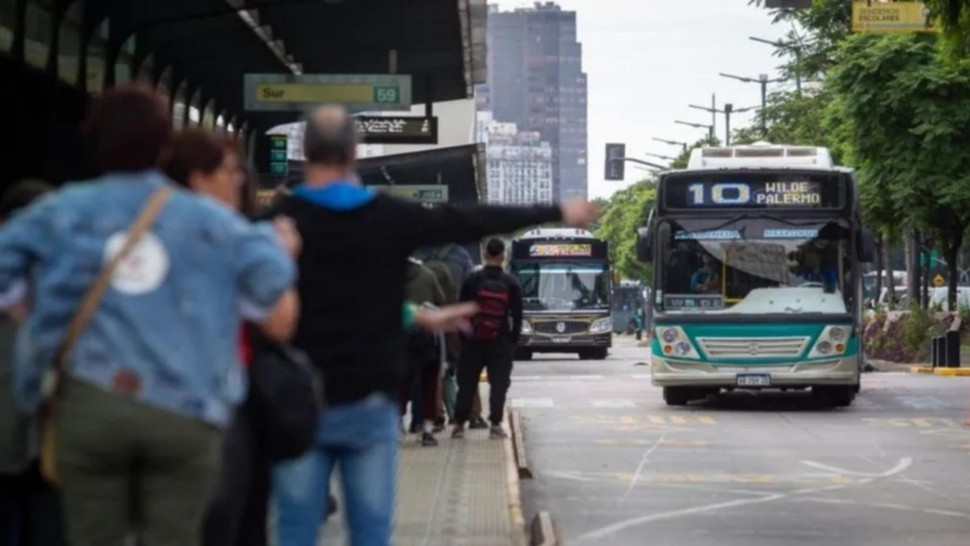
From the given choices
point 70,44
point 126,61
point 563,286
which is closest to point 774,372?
point 126,61

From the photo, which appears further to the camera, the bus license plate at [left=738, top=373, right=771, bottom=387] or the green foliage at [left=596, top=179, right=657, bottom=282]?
the green foliage at [left=596, top=179, right=657, bottom=282]

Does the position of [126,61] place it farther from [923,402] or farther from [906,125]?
[906,125]

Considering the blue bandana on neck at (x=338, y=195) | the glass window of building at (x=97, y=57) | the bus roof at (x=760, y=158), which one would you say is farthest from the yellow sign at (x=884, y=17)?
the blue bandana on neck at (x=338, y=195)

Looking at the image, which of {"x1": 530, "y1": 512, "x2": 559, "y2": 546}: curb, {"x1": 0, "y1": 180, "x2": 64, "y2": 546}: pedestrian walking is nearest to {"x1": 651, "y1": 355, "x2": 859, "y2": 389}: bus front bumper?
{"x1": 530, "y1": 512, "x2": 559, "y2": 546}: curb

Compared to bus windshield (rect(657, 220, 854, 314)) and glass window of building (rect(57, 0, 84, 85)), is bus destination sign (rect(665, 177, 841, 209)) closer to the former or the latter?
bus windshield (rect(657, 220, 854, 314))

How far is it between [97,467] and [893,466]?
553 inches

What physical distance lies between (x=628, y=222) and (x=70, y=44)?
125 m

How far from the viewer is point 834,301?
26.6 metres

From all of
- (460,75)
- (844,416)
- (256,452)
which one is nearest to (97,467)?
(256,452)

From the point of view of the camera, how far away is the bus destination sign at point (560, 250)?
51938 mm

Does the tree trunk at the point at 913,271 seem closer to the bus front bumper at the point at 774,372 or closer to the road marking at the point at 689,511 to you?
the bus front bumper at the point at 774,372

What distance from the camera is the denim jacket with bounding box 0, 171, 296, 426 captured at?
551cm

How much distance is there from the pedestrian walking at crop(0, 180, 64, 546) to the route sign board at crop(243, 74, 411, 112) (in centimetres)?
1706

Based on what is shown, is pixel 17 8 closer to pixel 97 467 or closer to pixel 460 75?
pixel 97 467
